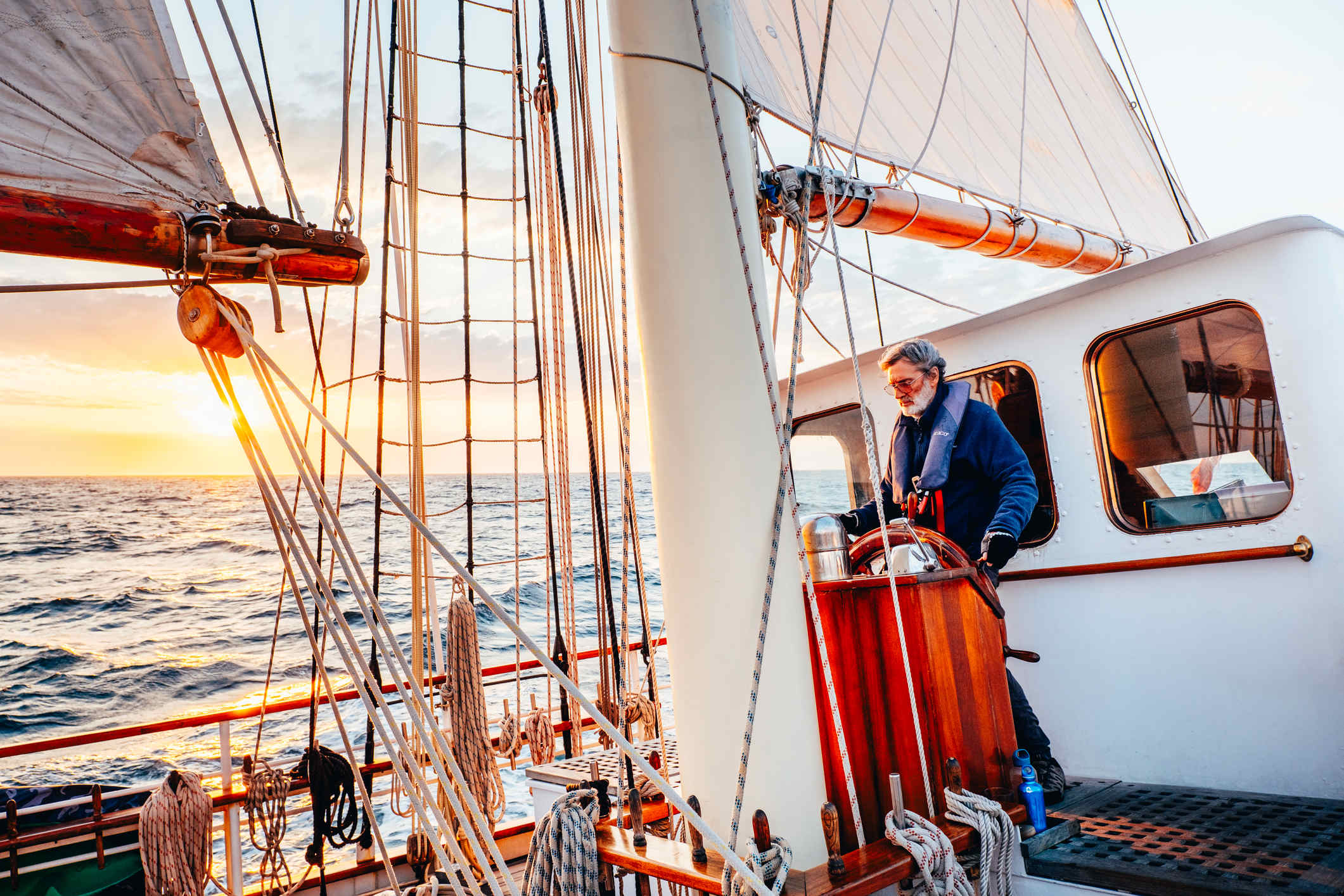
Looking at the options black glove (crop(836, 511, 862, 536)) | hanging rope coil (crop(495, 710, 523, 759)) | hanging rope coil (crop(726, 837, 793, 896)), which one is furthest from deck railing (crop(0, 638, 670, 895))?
hanging rope coil (crop(726, 837, 793, 896))

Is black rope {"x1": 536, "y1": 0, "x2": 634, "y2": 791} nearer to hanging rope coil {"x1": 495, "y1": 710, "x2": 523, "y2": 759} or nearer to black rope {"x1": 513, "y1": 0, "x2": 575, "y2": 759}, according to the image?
black rope {"x1": 513, "y1": 0, "x2": 575, "y2": 759}

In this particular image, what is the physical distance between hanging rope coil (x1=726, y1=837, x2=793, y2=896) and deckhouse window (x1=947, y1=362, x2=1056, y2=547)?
7.41ft

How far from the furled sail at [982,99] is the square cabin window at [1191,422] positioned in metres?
2.23

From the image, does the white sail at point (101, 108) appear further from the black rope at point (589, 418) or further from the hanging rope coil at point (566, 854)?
the hanging rope coil at point (566, 854)

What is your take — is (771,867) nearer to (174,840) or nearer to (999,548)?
(999,548)

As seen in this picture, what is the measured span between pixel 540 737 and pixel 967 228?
3937mm

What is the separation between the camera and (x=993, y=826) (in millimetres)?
1888

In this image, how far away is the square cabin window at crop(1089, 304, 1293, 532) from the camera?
9.41ft

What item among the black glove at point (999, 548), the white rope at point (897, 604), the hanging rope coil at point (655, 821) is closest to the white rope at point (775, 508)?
the white rope at point (897, 604)

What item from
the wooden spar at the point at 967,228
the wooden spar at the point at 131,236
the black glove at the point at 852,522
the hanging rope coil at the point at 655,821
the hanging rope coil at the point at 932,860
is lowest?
the hanging rope coil at the point at 655,821

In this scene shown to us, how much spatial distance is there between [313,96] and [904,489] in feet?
15.3

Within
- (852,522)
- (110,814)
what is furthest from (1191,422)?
(110,814)

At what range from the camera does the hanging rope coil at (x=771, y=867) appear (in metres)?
1.52

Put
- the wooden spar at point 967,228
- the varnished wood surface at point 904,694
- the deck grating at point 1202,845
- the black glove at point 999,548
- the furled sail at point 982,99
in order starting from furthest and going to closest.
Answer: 1. the furled sail at point 982,99
2. the wooden spar at point 967,228
3. the black glove at point 999,548
4. the varnished wood surface at point 904,694
5. the deck grating at point 1202,845
